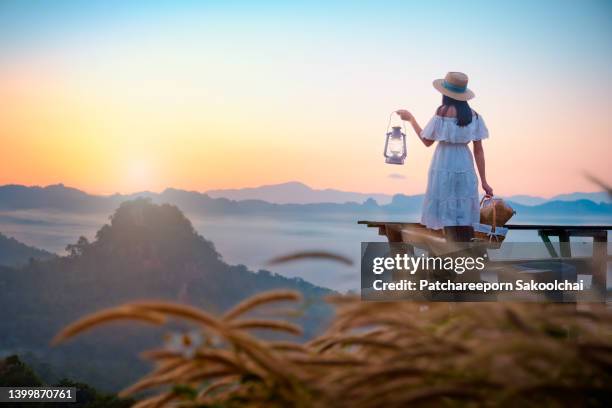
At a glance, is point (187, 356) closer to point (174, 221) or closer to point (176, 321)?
point (176, 321)

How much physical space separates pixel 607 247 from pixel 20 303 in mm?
45369

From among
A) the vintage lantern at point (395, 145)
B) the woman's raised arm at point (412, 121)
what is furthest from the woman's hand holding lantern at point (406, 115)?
the vintage lantern at point (395, 145)

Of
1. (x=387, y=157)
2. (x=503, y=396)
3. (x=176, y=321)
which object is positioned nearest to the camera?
(x=503, y=396)

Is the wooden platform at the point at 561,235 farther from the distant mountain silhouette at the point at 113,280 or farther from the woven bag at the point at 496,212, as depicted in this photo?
the distant mountain silhouette at the point at 113,280

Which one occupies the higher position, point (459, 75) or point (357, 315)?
point (459, 75)

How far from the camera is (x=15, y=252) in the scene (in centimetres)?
5306

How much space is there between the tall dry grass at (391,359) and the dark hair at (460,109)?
17.8 ft

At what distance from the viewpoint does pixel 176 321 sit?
102 centimetres


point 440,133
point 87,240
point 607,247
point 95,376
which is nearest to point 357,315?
point 440,133

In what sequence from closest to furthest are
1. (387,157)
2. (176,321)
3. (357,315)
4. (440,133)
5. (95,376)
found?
1. (176,321)
2. (357,315)
3. (440,133)
4. (387,157)
5. (95,376)

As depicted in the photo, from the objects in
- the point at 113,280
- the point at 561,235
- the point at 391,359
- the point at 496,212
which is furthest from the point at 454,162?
the point at 113,280

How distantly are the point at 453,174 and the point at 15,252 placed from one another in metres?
51.0

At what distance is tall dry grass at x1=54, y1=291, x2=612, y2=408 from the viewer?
932 millimetres

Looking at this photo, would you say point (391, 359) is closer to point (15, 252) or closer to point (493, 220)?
point (493, 220)
